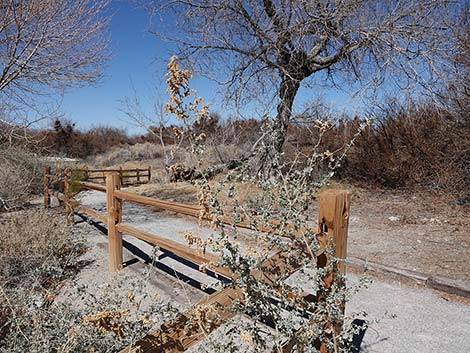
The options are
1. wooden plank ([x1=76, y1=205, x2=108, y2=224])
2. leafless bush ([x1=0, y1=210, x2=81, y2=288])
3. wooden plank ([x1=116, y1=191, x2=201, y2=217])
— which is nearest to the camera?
wooden plank ([x1=116, y1=191, x2=201, y2=217])

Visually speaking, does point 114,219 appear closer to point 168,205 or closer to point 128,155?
point 168,205

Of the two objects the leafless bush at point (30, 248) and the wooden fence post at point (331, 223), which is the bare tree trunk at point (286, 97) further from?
the wooden fence post at point (331, 223)

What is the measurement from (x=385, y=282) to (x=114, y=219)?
11.1ft

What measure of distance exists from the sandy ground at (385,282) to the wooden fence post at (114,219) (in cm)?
19

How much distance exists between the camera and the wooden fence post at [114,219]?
3990mm

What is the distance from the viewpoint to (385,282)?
3.60 meters

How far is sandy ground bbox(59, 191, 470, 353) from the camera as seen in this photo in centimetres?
253

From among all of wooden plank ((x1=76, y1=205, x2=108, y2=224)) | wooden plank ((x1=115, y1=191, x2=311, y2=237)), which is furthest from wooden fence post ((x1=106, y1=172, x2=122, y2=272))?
wooden plank ((x1=76, y1=205, x2=108, y2=224))

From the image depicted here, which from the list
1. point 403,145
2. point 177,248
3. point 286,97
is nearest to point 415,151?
point 403,145

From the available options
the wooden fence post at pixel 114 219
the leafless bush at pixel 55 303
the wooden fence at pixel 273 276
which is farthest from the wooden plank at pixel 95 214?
the wooden fence at pixel 273 276

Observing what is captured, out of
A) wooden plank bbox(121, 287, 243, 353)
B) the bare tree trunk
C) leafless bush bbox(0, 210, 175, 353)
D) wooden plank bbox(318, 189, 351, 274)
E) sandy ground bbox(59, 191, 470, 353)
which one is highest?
the bare tree trunk

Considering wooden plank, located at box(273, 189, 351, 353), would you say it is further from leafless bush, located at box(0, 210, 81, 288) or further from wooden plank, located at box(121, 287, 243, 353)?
leafless bush, located at box(0, 210, 81, 288)

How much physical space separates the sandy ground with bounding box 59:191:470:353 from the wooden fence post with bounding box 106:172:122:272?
0.63 ft

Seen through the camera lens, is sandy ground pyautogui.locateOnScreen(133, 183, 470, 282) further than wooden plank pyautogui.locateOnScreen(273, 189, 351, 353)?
Yes
